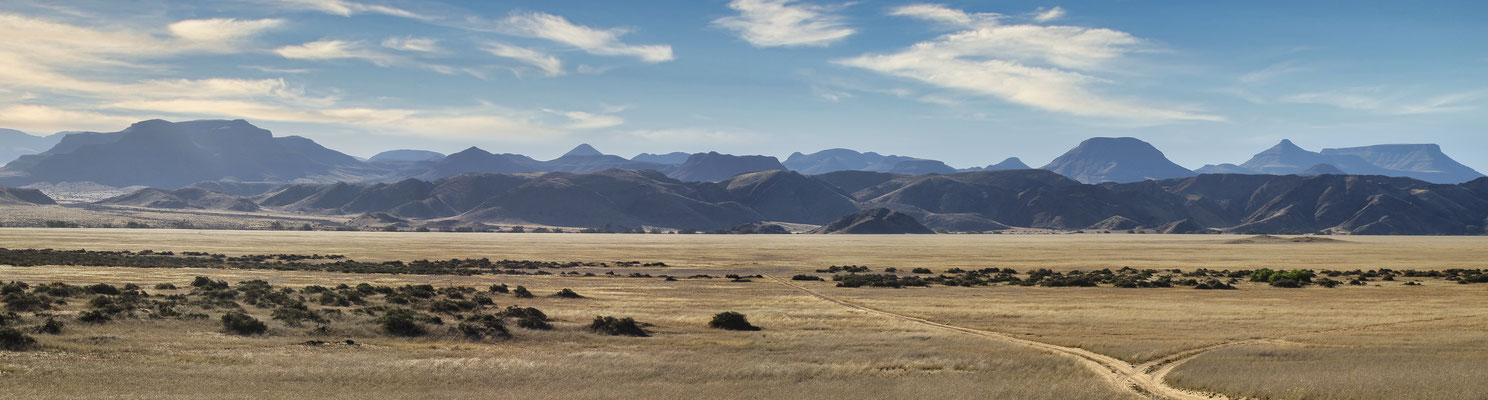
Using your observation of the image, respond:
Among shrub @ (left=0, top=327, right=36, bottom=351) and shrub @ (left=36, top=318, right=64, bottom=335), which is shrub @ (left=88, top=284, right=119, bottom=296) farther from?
shrub @ (left=0, top=327, right=36, bottom=351)

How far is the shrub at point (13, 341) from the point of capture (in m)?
23.8

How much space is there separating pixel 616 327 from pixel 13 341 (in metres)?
18.0

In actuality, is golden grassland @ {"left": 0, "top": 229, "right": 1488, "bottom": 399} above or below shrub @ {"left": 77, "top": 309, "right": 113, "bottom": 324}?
below

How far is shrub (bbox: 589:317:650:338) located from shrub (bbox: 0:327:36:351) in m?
16.9

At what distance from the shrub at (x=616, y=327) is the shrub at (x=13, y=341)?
16.9 m

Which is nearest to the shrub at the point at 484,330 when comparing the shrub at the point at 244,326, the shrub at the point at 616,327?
the shrub at the point at 616,327

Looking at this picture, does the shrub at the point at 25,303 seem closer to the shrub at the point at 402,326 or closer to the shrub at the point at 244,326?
the shrub at the point at 244,326

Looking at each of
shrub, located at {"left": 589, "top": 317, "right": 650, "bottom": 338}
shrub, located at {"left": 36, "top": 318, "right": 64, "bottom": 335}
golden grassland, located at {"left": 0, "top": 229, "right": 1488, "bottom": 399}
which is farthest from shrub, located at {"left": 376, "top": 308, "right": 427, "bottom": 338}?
shrub, located at {"left": 36, "top": 318, "right": 64, "bottom": 335}

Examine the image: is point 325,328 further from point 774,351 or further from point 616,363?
point 774,351

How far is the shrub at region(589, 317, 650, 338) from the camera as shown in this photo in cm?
3322

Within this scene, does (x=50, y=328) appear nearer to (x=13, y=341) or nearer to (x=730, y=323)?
(x=13, y=341)

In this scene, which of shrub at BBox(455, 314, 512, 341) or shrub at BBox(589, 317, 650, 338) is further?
shrub at BBox(589, 317, 650, 338)

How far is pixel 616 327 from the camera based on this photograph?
110 feet

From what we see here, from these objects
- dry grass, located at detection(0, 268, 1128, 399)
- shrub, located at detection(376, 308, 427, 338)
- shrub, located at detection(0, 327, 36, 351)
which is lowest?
dry grass, located at detection(0, 268, 1128, 399)
